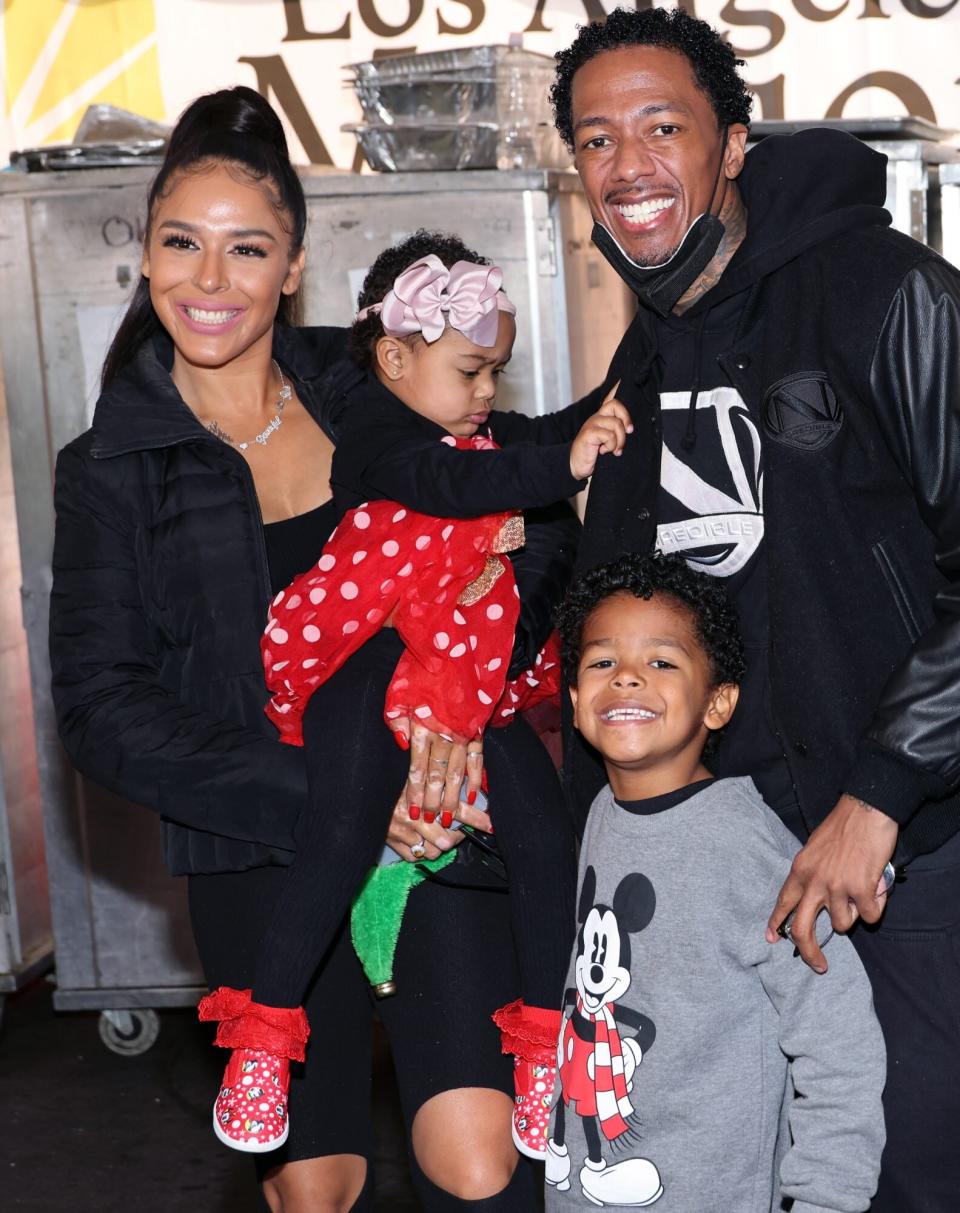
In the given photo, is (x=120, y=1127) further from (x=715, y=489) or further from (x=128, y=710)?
(x=715, y=489)

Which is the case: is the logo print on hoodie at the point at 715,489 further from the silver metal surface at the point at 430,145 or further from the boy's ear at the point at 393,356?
the silver metal surface at the point at 430,145

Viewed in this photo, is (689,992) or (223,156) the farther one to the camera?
(223,156)

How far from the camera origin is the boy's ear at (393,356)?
2.62m

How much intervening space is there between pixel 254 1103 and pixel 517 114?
2753mm

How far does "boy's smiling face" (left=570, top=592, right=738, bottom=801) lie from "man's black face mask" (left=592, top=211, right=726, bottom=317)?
39cm

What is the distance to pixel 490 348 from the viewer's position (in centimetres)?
262

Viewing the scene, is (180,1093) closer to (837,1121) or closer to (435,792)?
(435,792)

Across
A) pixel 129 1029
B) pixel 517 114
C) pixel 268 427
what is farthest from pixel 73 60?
pixel 268 427

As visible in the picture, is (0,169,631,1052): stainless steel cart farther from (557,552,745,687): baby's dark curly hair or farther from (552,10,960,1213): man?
(557,552,745,687): baby's dark curly hair

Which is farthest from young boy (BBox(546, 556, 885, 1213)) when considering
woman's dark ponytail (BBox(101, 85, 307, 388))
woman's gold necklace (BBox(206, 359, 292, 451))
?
woman's dark ponytail (BBox(101, 85, 307, 388))

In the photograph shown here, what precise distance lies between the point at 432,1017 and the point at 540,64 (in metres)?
2.65

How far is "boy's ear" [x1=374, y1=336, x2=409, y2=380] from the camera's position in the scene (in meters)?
2.62

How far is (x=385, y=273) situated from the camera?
2762 mm

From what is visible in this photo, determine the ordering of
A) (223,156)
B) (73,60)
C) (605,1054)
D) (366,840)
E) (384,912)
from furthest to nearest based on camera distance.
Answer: (73,60)
(223,156)
(384,912)
(366,840)
(605,1054)
